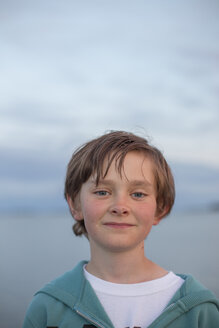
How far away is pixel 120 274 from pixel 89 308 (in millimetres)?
201

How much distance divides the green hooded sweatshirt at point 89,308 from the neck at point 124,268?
103mm

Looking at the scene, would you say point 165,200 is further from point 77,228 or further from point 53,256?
point 53,256

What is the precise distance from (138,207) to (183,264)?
3732 millimetres

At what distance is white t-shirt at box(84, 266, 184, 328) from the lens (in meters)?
1.61

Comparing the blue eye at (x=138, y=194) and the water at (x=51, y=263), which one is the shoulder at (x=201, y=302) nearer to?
the blue eye at (x=138, y=194)

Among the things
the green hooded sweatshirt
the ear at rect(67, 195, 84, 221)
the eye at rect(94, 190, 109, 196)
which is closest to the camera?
the green hooded sweatshirt

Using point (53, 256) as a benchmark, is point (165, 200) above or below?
above

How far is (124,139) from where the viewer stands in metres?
1.81

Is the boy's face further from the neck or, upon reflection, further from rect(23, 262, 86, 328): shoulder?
rect(23, 262, 86, 328): shoulder

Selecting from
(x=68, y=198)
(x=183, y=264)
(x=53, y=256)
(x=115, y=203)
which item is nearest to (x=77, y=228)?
(x=68, y=198)

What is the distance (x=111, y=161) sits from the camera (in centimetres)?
169

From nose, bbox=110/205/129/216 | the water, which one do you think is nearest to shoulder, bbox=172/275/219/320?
nose, bbox=110/205/129/216

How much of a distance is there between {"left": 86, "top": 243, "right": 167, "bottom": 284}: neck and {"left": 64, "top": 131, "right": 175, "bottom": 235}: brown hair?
0.29 meters

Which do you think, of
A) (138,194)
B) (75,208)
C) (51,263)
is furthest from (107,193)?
(51,263)
